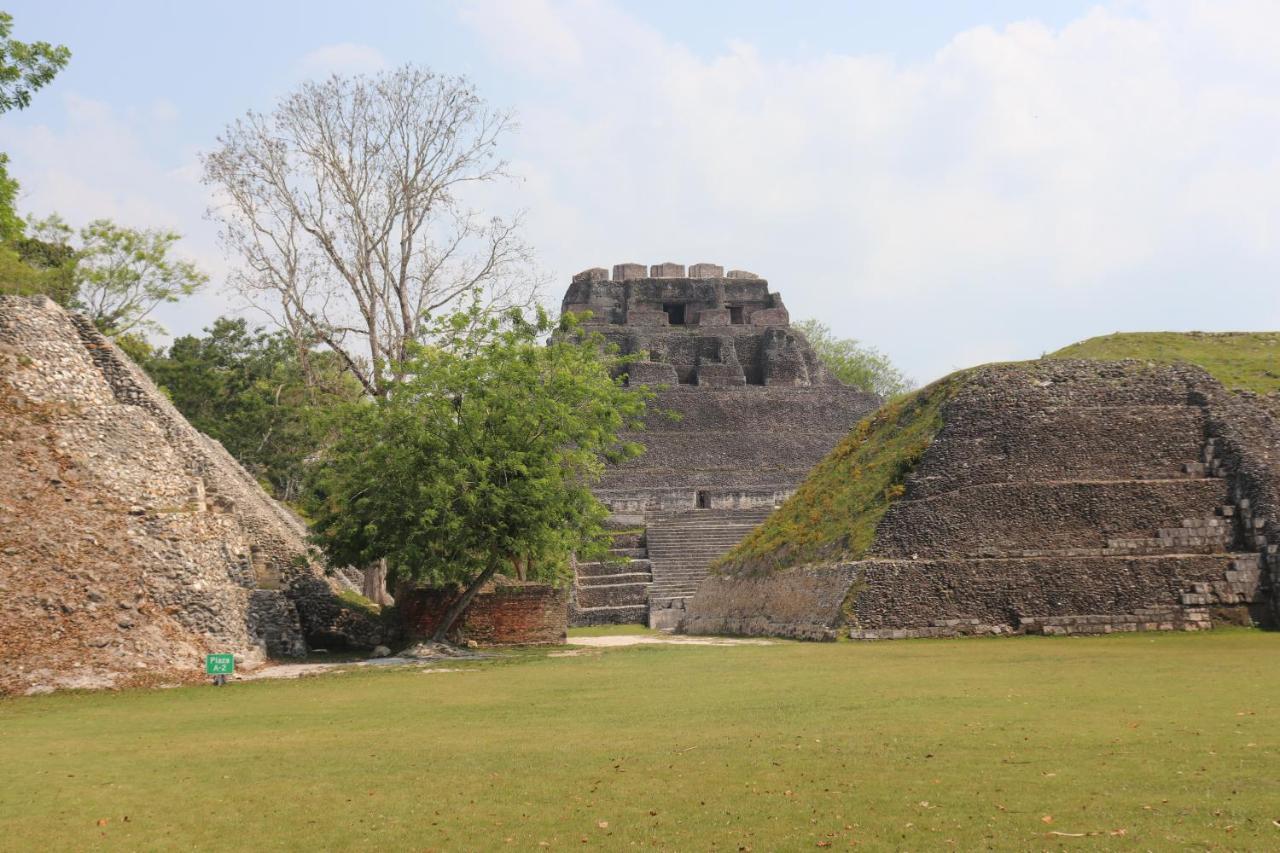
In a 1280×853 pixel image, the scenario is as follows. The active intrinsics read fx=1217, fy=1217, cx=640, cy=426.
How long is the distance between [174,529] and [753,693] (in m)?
9.40

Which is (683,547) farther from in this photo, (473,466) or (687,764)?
(687,764)

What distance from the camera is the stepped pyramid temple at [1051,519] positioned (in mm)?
18906

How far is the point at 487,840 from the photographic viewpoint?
6680 mm

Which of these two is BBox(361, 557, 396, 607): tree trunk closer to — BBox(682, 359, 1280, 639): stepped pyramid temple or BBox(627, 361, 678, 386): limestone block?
BBox(682, 359, 1280, 639): stepped pyramid temple

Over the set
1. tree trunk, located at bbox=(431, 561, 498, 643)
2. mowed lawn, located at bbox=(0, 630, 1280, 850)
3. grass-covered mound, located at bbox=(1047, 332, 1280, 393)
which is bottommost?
mowed lawn, located at bbox=(0, 630, 1280, 850)

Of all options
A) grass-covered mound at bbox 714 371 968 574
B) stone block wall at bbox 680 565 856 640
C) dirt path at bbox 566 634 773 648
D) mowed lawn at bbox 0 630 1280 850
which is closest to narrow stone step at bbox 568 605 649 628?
stone block wall at bbox 680 565 856 640

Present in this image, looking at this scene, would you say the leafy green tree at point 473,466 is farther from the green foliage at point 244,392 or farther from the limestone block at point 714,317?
the limestone block at point 714,317

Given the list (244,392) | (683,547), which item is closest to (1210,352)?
(683,547)

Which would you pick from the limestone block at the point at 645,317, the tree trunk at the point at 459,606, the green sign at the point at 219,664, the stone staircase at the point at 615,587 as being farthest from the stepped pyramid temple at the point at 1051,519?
the limestone block at the point at 645,317

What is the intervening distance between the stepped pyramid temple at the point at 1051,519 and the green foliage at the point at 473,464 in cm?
462

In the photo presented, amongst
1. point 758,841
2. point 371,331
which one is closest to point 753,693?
point 758,841

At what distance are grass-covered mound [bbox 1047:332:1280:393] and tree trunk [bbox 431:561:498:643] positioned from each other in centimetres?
1250

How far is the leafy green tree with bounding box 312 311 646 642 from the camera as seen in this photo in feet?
65.8

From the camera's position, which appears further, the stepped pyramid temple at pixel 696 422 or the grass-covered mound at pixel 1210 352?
the stepped pyramid temple at pixel 696 422
